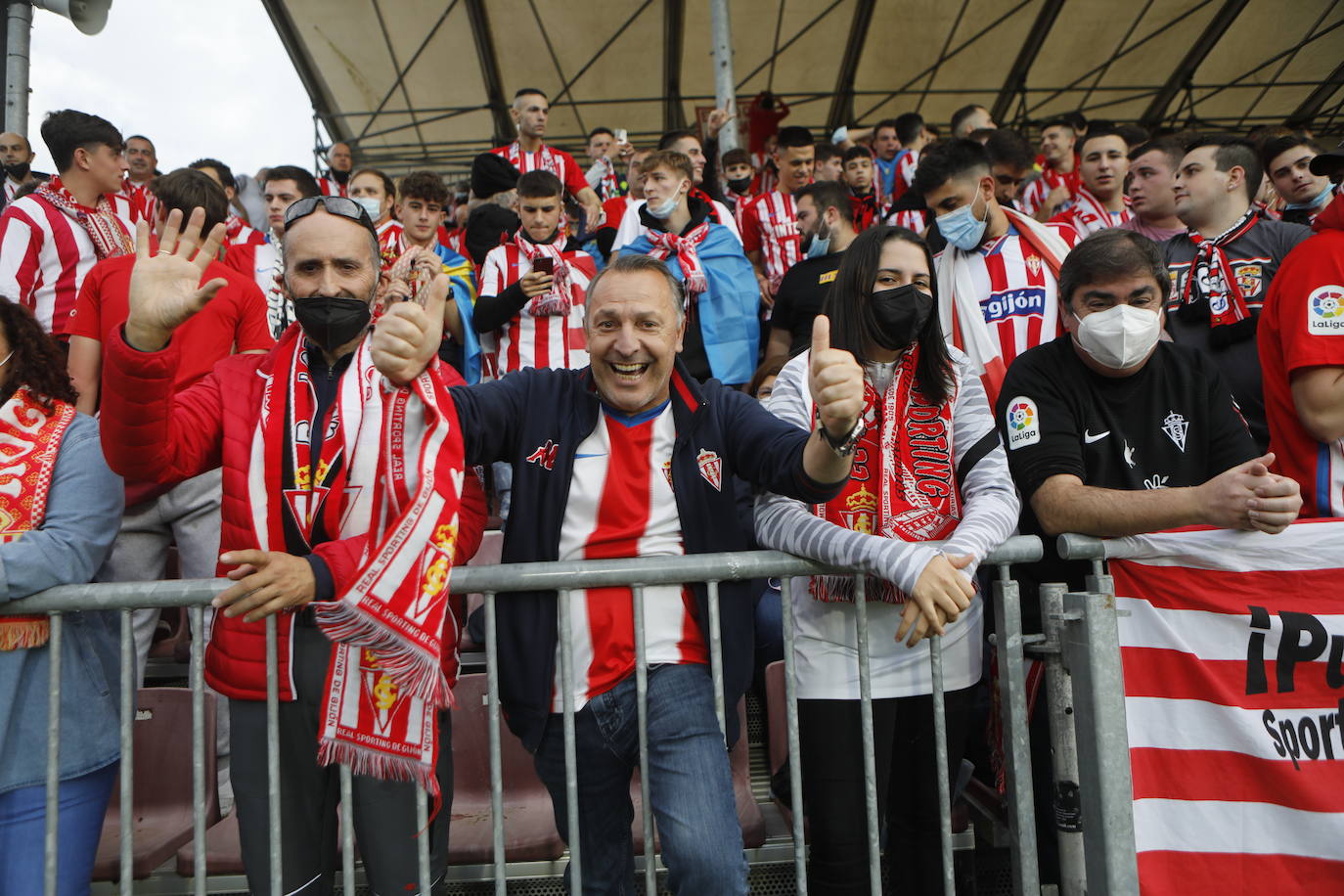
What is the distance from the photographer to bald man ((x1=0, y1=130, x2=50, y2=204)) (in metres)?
6.96

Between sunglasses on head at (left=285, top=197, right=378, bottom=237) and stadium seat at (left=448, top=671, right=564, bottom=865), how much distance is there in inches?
61.7

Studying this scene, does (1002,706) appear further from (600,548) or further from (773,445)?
(600,548)

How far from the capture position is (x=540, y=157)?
25.0ft

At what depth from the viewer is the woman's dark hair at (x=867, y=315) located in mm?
2725

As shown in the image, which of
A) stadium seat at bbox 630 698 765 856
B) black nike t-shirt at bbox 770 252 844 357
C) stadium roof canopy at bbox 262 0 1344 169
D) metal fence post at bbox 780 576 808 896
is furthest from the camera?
stadium roof canopy at bbox 262 0 1344 169

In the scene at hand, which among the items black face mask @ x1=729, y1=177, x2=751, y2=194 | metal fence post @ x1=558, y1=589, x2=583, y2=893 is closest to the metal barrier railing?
metal fence post @ x1=558, y1=589, x2=583, y2=893

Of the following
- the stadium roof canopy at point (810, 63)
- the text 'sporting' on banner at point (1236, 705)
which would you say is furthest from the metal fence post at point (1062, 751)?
the stadium roof canopy at point (810, 63)

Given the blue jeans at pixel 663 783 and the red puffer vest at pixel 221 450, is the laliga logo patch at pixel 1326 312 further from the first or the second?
the red puffer vest at pixel 221 450

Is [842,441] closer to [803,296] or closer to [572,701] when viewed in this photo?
[572,701]

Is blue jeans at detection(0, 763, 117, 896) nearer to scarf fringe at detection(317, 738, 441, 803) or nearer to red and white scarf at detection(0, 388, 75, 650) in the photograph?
red and white scarf at detection(0, 388, 75, 650)

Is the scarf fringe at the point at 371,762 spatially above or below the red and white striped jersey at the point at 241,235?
below

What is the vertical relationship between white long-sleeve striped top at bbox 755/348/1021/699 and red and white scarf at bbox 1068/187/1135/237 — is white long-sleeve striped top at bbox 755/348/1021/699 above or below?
below

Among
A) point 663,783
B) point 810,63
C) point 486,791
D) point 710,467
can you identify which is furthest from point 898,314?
point 810,63

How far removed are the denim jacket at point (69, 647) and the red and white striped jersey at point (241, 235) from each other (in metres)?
3.26
